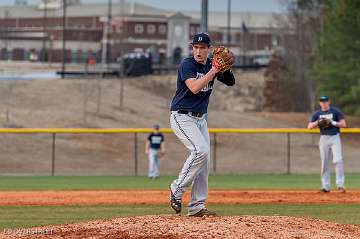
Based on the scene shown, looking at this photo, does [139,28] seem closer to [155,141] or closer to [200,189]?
[155,141]

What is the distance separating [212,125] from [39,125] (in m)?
8.60

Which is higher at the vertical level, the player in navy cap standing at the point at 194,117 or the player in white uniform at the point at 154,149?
the player in navy cap standing at the point at 194,117

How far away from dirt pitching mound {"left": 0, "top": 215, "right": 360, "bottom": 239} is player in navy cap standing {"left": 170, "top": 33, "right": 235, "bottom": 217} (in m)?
0.66

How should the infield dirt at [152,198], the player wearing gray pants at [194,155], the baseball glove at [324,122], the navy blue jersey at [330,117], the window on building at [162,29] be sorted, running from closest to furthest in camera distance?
the player wearing gray pants at [194,155] < the infield dirt at [152,198] < the baseball glove at [324,122] < the navy blue jersey at [330,117] < the window on building at [162,29]

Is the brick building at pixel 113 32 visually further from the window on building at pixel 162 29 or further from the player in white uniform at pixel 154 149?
the player in white uniform at pixel 154 149

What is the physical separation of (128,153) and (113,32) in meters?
39.8

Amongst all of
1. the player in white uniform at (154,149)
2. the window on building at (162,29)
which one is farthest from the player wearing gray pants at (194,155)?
the window on building at (162,29)

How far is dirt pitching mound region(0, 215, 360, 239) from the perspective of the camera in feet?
29.6

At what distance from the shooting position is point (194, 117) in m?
10.5

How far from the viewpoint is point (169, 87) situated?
173 feet

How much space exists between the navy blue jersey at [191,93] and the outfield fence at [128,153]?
885 inches

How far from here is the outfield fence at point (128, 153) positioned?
34.9 m

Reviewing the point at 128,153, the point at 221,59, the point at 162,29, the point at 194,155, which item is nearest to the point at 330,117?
the point at 194,155

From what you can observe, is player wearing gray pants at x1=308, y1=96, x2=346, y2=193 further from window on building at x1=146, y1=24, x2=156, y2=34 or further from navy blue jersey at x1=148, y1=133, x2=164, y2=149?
window on building at x1=146, y1=24, x2=156, y2=34
